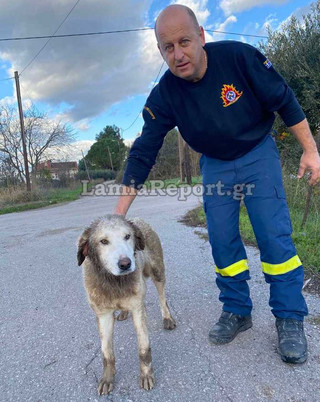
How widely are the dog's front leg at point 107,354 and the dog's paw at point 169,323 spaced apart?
30.9 inches

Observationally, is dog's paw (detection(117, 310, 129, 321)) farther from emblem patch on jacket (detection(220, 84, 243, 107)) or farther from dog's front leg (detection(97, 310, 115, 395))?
emblem patch on jacket (detection(220, 84, 243, 107))

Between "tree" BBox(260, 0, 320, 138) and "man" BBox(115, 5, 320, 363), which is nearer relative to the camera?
"man" BBox(115, 5, 320, 363)

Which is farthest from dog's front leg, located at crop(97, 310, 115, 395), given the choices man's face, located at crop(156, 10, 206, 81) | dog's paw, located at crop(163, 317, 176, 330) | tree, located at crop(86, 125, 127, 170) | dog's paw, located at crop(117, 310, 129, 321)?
tree, located at crop(86, 125, 127, 170)

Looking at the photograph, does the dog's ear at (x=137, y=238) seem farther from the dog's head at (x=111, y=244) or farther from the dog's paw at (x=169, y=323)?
the dog's paw at (x=169, y=323)

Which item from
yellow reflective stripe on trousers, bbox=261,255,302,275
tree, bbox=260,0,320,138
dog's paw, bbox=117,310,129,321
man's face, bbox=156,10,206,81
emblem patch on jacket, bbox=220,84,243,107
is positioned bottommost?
dog's paw, bbox=117,310,129,321

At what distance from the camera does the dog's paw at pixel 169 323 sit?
315 cm

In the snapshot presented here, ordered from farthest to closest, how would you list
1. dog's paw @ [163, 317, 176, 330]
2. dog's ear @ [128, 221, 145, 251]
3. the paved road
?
dog's paw @ [163, 317, 176, 330] → dog's ear @ [128, 221, 145, 251] → the paved road

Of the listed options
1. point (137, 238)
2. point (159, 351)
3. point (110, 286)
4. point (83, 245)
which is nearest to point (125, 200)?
point (137, 238)

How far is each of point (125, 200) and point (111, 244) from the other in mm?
624

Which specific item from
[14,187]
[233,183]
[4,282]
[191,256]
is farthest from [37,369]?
[14,187]

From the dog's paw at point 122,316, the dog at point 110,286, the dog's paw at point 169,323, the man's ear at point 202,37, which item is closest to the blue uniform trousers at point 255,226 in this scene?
the dog's paw at point 169,323

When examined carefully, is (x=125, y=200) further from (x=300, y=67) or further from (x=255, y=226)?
(x=300, y=67)

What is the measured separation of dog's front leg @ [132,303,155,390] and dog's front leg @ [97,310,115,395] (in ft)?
0.68

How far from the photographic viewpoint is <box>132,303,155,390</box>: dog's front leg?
236 cm
